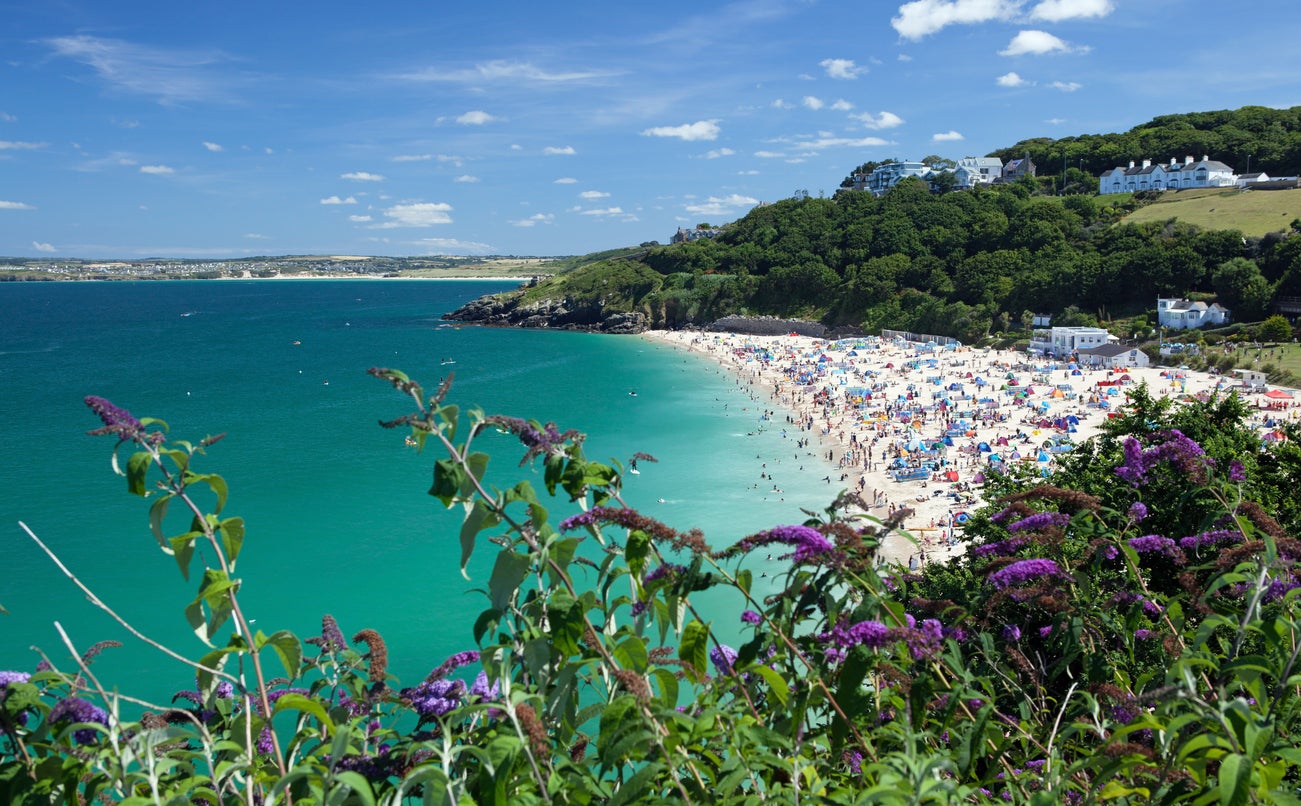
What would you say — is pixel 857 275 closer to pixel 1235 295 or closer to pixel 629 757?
pixel 1235 295

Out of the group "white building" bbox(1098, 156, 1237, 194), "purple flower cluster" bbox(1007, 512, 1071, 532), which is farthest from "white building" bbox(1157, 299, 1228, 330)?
"purple flower cluster" bbox(1007, 512, 1071, 532)

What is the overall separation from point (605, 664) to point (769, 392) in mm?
52136

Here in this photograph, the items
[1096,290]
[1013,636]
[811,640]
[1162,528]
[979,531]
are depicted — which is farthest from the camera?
[1096,290]

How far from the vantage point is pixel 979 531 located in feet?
40.5

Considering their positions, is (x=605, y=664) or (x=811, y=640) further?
(x=811, y=640)

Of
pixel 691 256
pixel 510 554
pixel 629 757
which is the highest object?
pixel 691 256

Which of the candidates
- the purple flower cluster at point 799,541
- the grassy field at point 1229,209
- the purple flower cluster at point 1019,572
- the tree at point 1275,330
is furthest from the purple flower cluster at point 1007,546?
the grassy field at point 1229,209

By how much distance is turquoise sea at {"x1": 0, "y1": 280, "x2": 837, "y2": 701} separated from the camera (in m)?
21.8

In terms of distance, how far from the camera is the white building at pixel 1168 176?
86188 mm

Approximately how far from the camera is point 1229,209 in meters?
73.6

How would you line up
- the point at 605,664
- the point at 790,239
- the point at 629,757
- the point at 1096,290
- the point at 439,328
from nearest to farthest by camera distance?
the point at 629,757 < the point at 605,664 < the point at 1096,290 < the point at 790,239 < the point at 439,328

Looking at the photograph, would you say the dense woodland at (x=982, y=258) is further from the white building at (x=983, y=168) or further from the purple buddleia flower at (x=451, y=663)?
the purple buddleia flower at (x=451, y=663)

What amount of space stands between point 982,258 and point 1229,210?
73.9 ft

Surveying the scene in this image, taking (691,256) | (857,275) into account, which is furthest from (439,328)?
(857,275)
